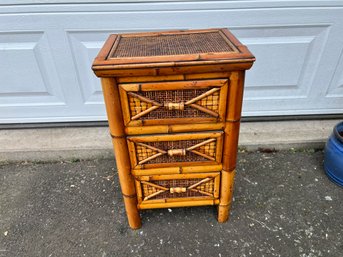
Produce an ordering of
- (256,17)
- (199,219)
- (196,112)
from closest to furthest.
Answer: (196,112)
(199,219)
(256,17)

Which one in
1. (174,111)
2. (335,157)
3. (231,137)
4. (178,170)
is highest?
(174,111)

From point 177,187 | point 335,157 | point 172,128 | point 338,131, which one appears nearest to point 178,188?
point 177,187

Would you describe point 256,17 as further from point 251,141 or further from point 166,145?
point 166,145

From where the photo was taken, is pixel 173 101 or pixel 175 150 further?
pixel 175 150

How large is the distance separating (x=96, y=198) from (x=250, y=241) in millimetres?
1065

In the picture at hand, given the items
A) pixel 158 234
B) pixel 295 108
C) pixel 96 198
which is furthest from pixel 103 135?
pixel 295 108

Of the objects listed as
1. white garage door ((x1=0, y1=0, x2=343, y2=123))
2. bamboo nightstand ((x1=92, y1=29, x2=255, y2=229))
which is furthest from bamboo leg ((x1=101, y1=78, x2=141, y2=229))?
white garage door ((x1=0, y1=0, x2=343, y2=123))

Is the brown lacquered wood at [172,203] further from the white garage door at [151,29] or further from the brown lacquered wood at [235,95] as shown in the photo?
the white garage door at [151,29]

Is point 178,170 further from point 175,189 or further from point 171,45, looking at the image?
point 171,45

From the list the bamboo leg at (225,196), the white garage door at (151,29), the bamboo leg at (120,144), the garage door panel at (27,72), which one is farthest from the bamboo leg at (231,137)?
the garage door panel at (27,72)

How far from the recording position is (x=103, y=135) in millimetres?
2322

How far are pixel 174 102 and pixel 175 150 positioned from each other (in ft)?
0.86

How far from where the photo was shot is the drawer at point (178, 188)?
57.7 inches

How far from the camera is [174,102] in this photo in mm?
1215
